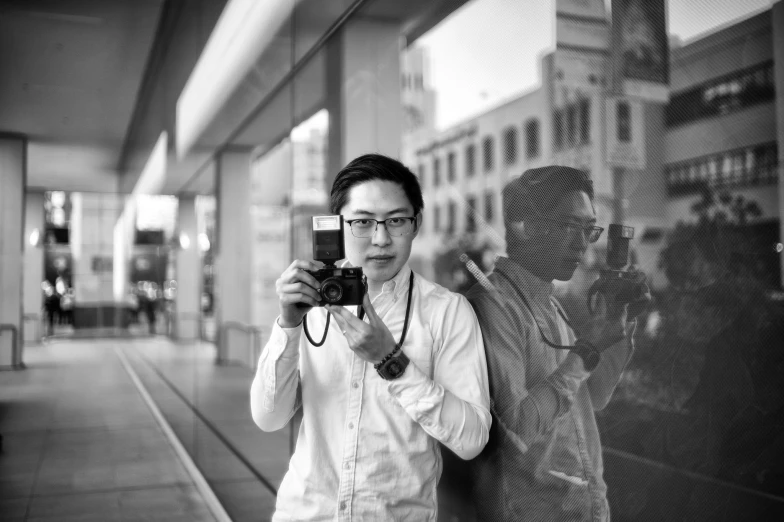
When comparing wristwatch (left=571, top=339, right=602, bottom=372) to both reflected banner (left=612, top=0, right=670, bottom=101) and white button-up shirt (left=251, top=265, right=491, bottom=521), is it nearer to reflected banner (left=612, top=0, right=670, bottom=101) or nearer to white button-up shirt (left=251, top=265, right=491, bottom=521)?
white button-up shirt (left=251, top=265, right=491, bottom=521)

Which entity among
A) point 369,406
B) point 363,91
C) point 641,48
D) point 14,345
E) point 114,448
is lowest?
point 114,448

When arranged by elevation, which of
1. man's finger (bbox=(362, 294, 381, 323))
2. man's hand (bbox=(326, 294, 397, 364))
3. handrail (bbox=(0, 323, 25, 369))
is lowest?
handrail (bbox=(0, 323, 25, 369))

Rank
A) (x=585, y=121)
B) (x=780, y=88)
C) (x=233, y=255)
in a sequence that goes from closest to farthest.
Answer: (x=780, y=88) < (x=585, y=121) < (x=233, y=255)

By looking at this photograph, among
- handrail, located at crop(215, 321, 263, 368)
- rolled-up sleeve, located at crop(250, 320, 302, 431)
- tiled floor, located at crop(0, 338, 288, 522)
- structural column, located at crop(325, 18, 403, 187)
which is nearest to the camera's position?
rolled-up sleeve, located at crop(250, 320, 302, 431)

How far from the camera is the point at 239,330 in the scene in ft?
Result: 13.0

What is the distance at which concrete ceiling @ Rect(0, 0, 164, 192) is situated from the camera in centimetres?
398

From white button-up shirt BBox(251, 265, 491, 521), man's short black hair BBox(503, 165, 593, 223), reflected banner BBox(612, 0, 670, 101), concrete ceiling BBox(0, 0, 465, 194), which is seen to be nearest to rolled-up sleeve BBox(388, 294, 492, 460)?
white button-up shirt BBox(251, 265, 491, 521)

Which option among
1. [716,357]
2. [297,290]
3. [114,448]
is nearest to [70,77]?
[114,448]

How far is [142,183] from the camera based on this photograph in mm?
6164

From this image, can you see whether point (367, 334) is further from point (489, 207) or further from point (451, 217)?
point (451, 217)

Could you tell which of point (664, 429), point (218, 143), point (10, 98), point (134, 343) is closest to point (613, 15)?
point (664, 429)

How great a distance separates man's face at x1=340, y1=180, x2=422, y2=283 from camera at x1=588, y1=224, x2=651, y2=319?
16.2 inches

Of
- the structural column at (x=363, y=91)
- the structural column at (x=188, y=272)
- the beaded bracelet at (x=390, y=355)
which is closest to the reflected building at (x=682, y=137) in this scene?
the beaded bracelet at (x=390, y=355)

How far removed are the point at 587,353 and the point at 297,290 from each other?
0.52 meters
